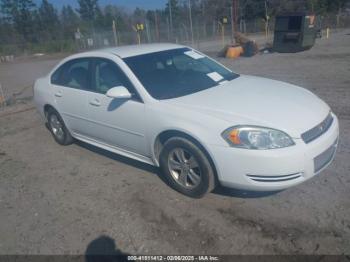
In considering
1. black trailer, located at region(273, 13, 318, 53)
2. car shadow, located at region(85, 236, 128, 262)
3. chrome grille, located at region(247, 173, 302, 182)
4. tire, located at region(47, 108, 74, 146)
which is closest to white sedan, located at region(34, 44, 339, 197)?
chrome grille, located at region(247, 173, 302, 182)

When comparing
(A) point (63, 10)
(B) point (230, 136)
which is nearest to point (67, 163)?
(B) point (230, 136)

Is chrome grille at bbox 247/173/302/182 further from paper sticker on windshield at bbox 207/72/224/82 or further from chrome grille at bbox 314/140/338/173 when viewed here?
paper sticker on windshield at bbox 207/72/224/82

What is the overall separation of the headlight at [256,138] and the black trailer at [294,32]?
1473 cm

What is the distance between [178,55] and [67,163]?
2298mm

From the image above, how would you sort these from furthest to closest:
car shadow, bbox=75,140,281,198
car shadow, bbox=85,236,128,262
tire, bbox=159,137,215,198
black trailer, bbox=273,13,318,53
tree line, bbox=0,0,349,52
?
1. tree line, bbox=0,0,349,52
2. black trailer, bbox=273,13,318,53
3. car shadow, bbox=75,140,281,198
4. tire, bbox=159,137,215,198
5. car shadow, bbox=85,236,128,262

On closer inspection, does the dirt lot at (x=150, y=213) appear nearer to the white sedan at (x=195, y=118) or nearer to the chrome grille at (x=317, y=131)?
the white sedan at (x=195, y=118)

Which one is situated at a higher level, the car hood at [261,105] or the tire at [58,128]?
the car hood at [261,105]

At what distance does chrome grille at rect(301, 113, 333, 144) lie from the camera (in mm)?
3158

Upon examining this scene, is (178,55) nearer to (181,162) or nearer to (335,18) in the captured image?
(181,162)

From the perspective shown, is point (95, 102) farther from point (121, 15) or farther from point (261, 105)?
point (121, 15)

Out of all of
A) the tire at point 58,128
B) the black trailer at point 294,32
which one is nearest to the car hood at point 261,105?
the tire at point 58,128

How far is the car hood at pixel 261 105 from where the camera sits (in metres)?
3.22

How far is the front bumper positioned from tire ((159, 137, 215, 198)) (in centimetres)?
16

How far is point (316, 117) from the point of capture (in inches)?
134
